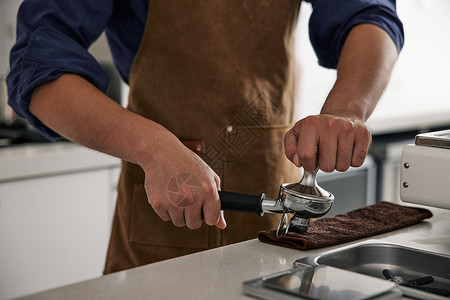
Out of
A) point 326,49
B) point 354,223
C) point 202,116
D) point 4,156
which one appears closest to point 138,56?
point 202,116

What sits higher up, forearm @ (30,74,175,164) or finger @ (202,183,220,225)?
forearm @ (30,74,175,164)

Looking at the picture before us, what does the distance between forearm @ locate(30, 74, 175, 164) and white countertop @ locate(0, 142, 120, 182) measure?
31.9 inches

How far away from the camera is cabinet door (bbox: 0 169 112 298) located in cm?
196

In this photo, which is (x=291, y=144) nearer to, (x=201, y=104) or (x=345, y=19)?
(x=201, y=104)

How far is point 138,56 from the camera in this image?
1.38 m

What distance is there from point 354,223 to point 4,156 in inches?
47.8

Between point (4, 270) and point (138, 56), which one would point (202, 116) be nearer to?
point (138, 56)

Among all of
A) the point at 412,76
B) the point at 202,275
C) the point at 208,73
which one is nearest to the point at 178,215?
the point at 202,275

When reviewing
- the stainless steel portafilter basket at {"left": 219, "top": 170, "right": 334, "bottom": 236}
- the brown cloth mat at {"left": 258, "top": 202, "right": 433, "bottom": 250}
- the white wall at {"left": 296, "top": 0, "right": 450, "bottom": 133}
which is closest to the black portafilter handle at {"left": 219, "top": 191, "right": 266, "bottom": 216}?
the stainless steel portafilter basket at {"left": 219, "top": 170, "right": 334, "bottom": 236}

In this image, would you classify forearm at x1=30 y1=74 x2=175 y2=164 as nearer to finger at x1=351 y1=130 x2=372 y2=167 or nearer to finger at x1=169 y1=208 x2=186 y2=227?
finger at x1=169 y1=208 x2=186 y2=227

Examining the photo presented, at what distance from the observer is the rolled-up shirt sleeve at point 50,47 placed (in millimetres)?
1154

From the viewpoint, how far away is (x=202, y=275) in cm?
88

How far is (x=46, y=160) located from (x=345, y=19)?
107 centimetres

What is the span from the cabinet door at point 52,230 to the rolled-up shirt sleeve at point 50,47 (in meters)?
0.76
